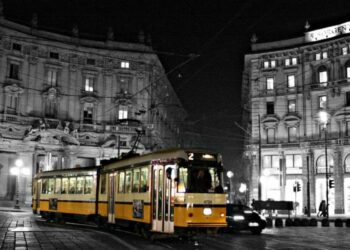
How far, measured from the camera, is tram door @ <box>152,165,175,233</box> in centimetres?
1567

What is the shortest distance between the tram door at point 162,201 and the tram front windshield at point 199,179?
43cm

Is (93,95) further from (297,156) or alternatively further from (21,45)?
(297,156)

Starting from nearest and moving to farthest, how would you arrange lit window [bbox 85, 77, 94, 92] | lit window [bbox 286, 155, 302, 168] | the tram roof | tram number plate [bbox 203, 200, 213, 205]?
tram number plate [bbox 203, 200, 213, 205]
the tram roof
lit window [bbox 286, 155, 302, 168]
lit window [bbox 85, 77, 94, 92]

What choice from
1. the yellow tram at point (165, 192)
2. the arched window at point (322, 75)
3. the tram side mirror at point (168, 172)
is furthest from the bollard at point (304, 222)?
the arched window at point (322, 75)

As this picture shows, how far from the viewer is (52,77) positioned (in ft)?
168

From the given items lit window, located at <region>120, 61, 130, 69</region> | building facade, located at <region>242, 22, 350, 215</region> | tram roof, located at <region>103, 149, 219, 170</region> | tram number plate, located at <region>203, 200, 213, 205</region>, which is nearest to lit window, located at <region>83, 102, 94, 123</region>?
lit window, located at <region>120, 61, 130, 69</region>

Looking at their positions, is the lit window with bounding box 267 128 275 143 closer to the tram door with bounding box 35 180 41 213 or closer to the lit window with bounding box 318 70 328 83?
the lit window with bounding box 318 70 328 83

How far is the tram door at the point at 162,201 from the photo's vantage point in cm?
1567

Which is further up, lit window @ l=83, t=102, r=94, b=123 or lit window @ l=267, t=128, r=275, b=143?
lit window @ l=83, t=102, r=94, b=123

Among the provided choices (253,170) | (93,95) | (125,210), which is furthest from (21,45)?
(125,210)

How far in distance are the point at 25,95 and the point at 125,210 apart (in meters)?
33.3

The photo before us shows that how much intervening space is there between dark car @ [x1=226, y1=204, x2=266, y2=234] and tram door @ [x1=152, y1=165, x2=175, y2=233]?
6166 mm

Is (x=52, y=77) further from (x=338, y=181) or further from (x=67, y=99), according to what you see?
(x=338, y=181)

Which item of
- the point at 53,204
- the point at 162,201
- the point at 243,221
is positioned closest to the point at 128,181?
the point at 162,201
